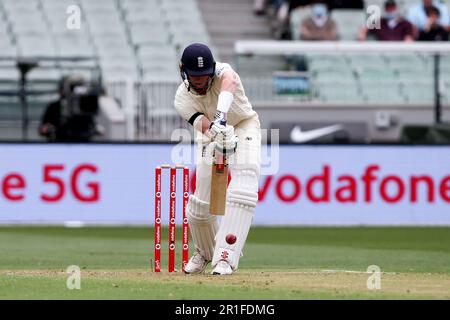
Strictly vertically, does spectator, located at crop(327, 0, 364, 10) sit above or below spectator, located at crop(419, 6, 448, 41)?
above

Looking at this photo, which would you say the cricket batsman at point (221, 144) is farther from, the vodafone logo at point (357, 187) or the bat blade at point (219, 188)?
the vodafone logo at point (357, 187)

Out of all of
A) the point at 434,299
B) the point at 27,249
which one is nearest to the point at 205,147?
the point at 434,299

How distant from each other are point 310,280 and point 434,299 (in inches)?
69.2

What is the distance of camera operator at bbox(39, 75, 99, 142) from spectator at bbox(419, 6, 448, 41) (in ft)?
21.0

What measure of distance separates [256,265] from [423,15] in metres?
12.6

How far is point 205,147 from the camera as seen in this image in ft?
39.9

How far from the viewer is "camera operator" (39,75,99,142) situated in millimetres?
23047

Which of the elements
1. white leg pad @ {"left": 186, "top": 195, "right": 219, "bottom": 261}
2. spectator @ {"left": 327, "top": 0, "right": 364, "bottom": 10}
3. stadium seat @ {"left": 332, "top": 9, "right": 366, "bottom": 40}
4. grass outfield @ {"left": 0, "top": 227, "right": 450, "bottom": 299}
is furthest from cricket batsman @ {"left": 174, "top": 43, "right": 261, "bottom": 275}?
spectator @ {"left": 327, "top": 0, "right": 364, "bottom": 10}

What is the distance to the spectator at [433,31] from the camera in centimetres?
2569

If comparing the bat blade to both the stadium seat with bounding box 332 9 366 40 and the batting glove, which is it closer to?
the batting glove

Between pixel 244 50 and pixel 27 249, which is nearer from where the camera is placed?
pixel 27 249

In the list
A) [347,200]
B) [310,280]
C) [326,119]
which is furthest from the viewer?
[326,119]

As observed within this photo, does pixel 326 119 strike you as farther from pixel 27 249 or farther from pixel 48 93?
pixel 27 249

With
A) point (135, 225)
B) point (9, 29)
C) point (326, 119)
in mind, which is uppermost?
point (9, 29)
